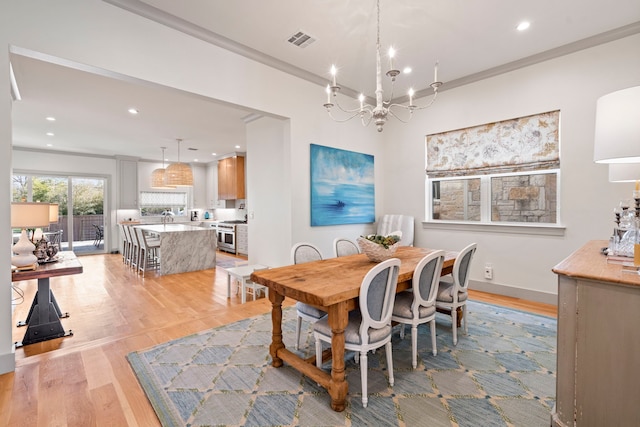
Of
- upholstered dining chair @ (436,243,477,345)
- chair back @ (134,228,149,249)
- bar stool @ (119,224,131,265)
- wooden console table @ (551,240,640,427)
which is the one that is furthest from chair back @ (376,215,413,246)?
bar stool @ (119,224,131,265)

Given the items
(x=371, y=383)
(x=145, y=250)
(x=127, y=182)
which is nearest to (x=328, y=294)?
(x=371, y=383)

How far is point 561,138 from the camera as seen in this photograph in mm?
3439

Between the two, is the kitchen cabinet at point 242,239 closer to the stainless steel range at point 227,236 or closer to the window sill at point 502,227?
the stainless steel range at point 227,236

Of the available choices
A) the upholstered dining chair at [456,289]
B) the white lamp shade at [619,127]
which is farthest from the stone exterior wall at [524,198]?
the white lamp shade at [619,127]

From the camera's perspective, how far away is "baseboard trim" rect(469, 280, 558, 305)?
357cm

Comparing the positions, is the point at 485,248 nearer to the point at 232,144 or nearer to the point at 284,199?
the point at 284,199

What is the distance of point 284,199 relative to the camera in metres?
4.03

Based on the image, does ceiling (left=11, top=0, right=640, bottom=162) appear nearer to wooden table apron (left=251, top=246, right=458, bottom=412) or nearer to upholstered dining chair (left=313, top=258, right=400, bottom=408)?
wooden table apron (left=251, top=246, right=458, bottom=412)

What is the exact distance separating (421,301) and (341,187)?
245 cm

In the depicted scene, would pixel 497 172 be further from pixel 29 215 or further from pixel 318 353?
pixel 29 215

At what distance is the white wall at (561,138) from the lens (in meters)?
3.15

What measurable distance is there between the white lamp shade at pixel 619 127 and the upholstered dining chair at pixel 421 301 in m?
1.15

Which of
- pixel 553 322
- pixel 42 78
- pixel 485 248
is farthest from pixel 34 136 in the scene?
pixel 553 322

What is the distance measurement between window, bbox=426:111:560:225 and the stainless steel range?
17.4 feet
